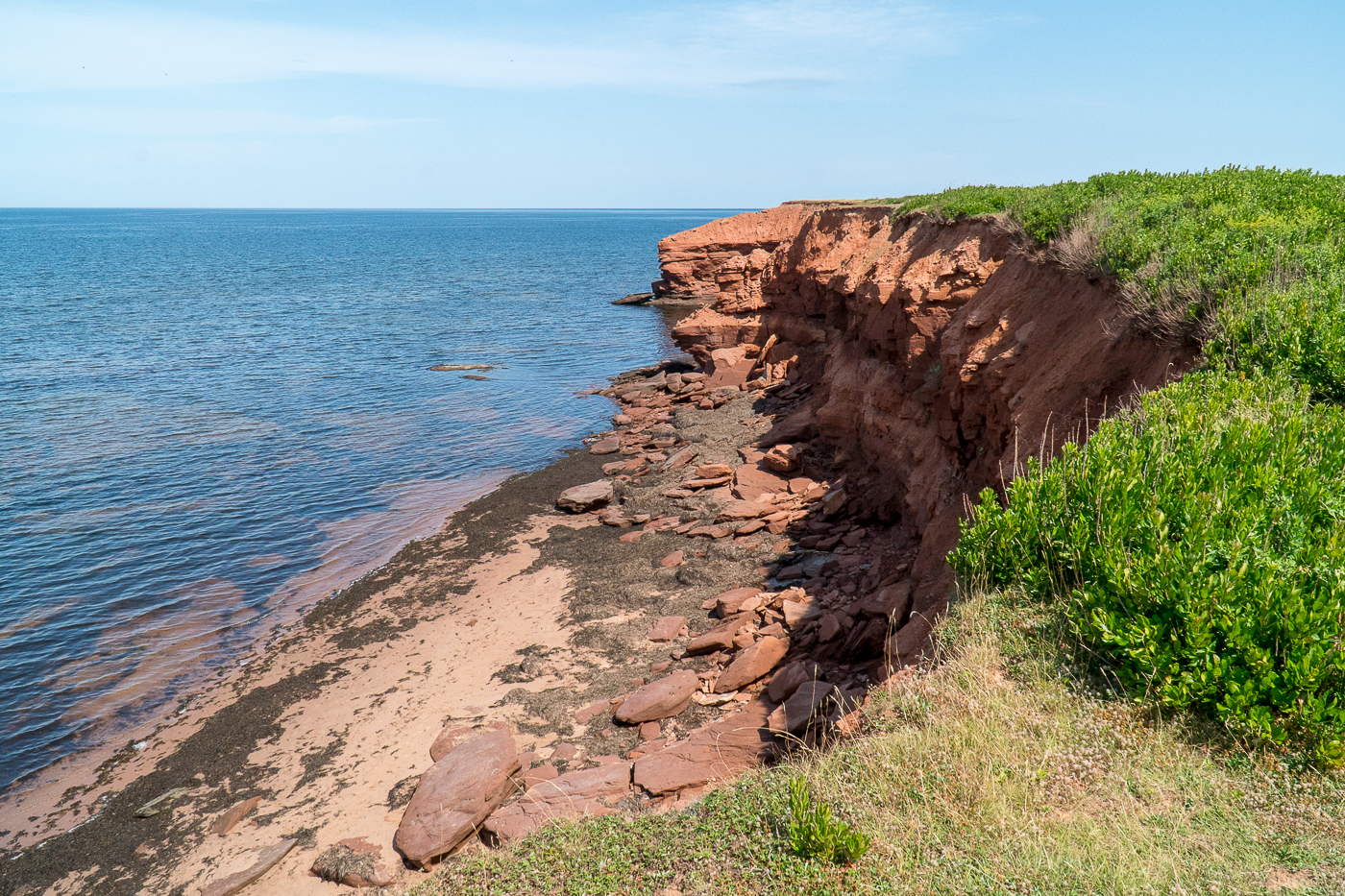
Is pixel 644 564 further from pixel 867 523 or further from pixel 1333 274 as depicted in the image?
pixel 1333 274

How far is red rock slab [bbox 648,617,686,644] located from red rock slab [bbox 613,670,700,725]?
75.1 inches

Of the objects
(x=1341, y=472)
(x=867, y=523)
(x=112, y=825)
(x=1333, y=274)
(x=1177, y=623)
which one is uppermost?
(x=1333, y=274)

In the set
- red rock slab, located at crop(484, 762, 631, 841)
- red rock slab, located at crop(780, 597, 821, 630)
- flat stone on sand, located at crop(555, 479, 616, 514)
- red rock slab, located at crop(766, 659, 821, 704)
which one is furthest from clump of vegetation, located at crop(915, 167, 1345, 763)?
flat stone on sand, located at crop(555, 479, 616, 514)

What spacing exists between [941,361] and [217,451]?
83.5 feet

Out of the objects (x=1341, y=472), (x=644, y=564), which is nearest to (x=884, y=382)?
(x=644, y=564)

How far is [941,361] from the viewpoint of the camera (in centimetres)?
1562

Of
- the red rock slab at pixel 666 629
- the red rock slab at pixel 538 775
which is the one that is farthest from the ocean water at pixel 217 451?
the red rock slab at pixel 666 629

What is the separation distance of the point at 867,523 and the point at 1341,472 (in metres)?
11.5

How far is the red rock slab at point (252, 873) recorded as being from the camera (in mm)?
9789

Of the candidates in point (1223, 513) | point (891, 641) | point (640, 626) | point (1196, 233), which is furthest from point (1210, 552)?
point (640, 626)

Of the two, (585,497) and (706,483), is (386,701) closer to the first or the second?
(585,497)

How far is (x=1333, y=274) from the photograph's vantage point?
821cm

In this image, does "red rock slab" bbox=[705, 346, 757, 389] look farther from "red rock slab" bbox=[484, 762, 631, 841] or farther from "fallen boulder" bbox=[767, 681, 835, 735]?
"red rock slab" bbox=[484, 762, 631, 841]

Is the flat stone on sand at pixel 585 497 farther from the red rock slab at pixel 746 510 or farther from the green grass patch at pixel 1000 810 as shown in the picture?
the green grass patch at pixel 1000 810
